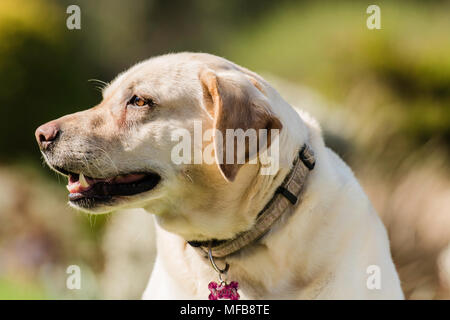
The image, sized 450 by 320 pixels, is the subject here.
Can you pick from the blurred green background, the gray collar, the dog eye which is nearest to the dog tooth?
the dog eye

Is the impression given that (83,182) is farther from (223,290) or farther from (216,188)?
(223,290)

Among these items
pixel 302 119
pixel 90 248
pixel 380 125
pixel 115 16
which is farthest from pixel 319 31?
pixel 302 119

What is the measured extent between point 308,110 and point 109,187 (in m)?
3.10

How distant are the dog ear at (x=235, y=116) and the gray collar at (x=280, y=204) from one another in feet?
0.81

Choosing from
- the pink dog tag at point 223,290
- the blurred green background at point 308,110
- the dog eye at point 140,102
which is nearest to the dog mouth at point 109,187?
the dog eye at point 140,102

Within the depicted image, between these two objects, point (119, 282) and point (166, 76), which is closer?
point (166, 76)

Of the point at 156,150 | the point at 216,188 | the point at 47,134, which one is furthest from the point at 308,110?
the point at 47,134

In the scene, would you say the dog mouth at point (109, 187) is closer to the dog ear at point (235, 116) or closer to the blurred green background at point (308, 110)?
the dog ear at point (235, 116)

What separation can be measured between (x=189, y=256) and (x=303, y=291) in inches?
22.5

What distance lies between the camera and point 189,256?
9.83ft

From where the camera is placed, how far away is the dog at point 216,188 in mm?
2740

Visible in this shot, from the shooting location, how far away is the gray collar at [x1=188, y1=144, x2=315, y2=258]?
275 centimetres

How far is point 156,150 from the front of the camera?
108 inches

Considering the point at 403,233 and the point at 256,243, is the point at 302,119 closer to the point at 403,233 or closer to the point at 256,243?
the point at 256,243
